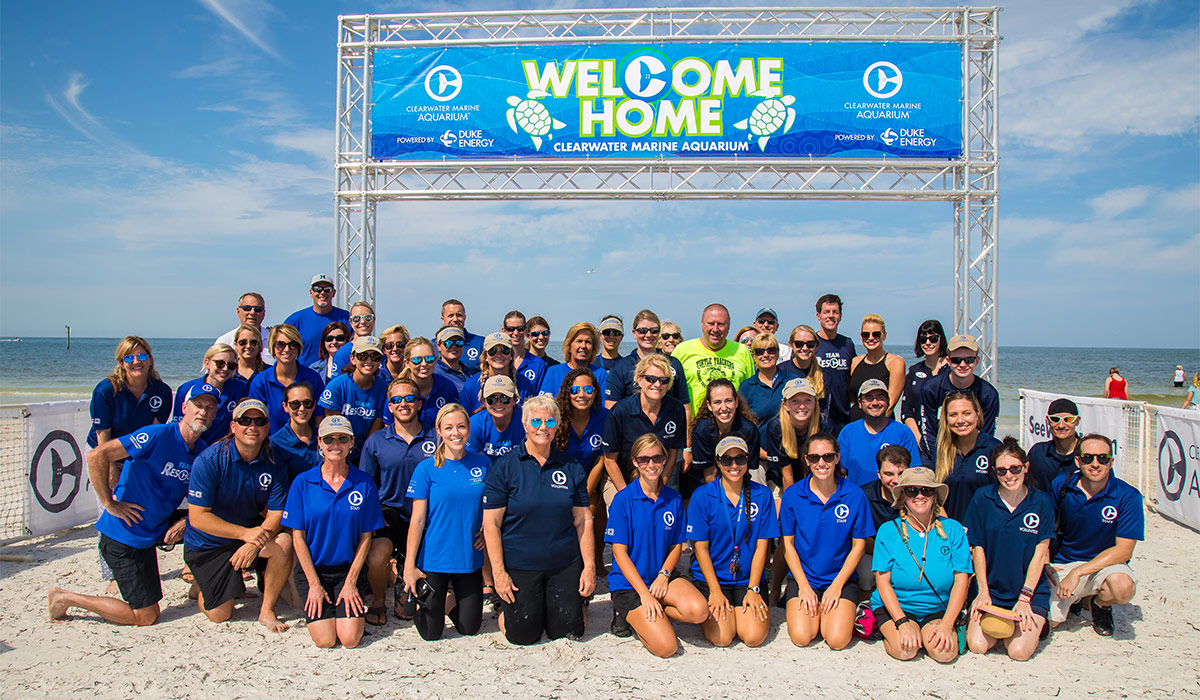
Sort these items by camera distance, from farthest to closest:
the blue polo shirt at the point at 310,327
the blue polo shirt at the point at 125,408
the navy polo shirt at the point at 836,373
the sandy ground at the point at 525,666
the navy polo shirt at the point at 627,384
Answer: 1. the blue polo shirt at the point at 310,327
2. the navy polo shirt at the point at 836,373
3. the navy polo shirt at the point at 627,384
4. the blue polo shirt at the point at 125,408
5. the sandy ground at the point at 525,666

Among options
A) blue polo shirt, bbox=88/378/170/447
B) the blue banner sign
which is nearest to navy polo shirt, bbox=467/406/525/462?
blue polo shirt, bbox=88/378/170/447

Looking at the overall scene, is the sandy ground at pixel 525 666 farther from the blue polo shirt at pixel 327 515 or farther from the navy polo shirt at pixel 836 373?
the navy polo shirt at pixel 836 373

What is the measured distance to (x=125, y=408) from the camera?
5102 mm

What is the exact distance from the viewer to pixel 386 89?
1052 centimetres

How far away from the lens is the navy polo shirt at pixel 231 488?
172 inches

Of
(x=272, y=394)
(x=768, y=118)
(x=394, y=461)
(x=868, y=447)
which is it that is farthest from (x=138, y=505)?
(x=768, y=118)

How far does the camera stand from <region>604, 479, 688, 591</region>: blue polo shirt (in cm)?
428

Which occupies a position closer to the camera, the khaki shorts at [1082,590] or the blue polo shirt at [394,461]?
the khaki shorts at [1082,590]

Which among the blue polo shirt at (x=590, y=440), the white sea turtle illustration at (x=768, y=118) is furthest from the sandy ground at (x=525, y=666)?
the white sea turtle illustration at (x=768, y=118)

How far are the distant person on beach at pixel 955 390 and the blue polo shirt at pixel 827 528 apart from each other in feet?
3.89

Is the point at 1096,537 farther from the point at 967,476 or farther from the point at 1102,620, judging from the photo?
the point at 967,476

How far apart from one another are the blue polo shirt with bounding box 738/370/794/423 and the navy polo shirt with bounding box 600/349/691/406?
44 centimetres

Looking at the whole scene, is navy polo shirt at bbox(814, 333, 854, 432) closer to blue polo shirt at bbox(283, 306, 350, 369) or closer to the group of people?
the group of people

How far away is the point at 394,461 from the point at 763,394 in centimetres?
272
